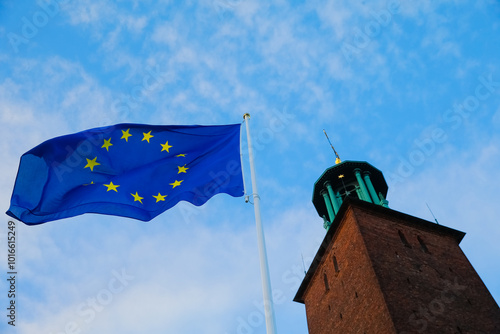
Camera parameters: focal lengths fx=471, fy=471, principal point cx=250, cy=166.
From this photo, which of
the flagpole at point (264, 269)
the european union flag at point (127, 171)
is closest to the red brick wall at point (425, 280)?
the flagpole at point (264, 269)

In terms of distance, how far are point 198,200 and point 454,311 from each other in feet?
41.9

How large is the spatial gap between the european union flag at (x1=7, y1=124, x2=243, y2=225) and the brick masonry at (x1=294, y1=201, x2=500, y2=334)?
9.35m

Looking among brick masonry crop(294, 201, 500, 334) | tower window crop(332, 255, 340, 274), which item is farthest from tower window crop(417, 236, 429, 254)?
tower window crop(332, 255, 340, 274)

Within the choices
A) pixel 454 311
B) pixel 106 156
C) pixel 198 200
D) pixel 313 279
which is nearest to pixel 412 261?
pixel 454 311

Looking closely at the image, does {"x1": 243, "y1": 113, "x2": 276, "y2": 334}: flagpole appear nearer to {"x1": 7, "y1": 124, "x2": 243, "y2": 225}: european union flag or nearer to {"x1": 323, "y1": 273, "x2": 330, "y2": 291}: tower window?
{"x1": 7, "y1": 124, "x2": 243, "y2": 225}: european union flag

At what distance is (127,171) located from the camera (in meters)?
14.3

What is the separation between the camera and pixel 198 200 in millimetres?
13539

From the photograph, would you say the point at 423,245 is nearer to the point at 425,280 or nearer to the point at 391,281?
the point at 425,280

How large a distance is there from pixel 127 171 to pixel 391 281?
12120 millimetres

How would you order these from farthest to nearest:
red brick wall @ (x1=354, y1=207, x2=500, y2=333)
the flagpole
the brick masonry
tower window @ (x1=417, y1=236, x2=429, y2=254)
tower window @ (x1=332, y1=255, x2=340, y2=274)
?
tower window @ (x1=332, y1=255, x2=340, y2=274) < tower window @ (x1=417, y1=236, x2=429, y2=254) < the brick masonry < red brick wall @ (x1=354, y1=207, x2=500, y2=333) < the flagpole

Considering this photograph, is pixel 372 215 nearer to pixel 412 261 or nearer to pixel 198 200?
pixel 412 261

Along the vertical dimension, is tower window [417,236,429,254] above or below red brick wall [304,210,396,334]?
above

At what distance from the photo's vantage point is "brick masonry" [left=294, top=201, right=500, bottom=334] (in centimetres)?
1880

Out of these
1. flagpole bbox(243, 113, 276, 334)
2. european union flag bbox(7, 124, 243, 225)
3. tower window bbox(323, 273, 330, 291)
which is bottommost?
flagpole bbox(243, 113, 276, 334)
